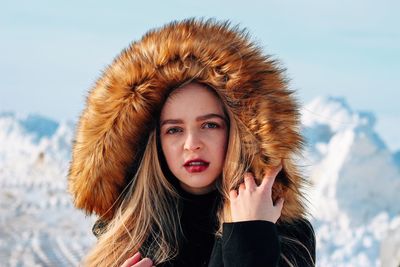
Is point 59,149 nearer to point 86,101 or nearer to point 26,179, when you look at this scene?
point 26,179

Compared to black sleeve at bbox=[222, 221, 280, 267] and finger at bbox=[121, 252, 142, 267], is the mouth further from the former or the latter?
finger at bbox=[121, 252, 142, 267]

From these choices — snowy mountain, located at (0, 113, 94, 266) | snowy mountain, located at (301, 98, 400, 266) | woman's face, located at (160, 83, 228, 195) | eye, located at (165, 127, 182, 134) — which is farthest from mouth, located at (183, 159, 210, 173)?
snowy mountain, located at (301, 98, 400, 266)

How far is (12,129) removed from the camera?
1762cm

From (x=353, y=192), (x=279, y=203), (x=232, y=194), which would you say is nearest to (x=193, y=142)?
(x=232, y=194)

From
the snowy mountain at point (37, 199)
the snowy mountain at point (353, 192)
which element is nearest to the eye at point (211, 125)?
the snowy mountain at point (37, 199)

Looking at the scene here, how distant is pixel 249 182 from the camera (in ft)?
7.64

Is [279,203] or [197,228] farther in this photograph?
[197,228]

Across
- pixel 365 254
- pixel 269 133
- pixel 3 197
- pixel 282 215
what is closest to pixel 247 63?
pixel 269 133

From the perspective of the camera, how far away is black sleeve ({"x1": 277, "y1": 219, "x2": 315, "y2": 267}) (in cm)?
238

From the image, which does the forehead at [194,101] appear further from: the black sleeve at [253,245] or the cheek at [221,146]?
the black sleeve at [253,245]

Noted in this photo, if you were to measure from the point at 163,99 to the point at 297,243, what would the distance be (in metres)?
0.58

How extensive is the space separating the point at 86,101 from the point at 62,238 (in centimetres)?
1017

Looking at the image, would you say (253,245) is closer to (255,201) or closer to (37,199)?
(255,201)

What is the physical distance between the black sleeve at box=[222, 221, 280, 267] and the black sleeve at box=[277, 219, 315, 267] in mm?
129
